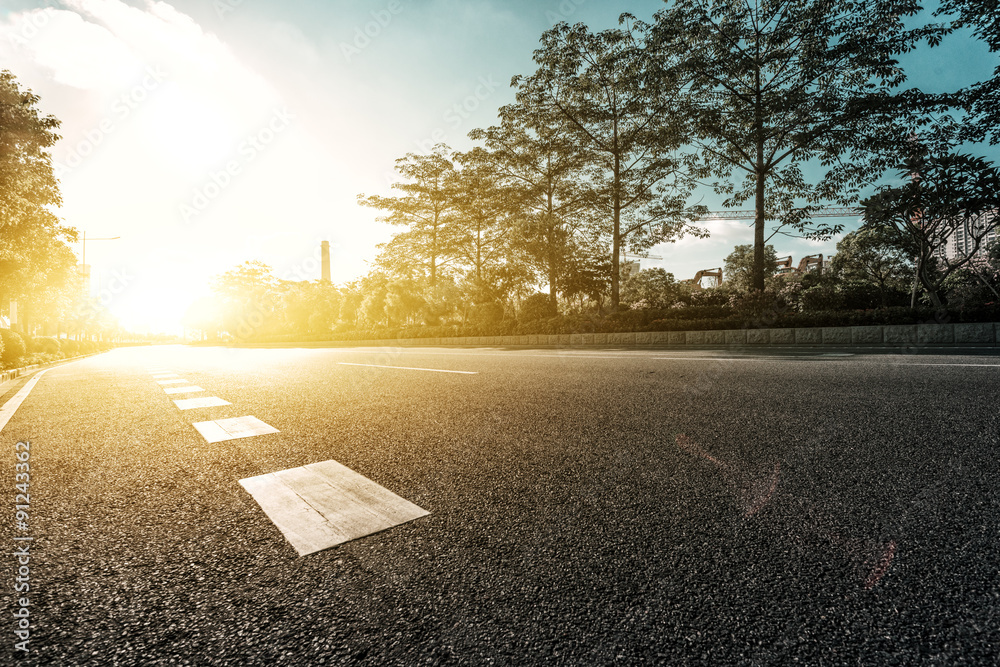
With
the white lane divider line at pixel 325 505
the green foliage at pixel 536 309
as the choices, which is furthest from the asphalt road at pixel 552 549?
the green foliage at pixel 536 309

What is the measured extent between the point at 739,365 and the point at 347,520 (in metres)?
5.37

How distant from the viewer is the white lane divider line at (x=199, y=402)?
385cm

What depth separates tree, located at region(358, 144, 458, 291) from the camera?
26688mm

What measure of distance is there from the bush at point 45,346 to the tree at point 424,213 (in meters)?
15.8

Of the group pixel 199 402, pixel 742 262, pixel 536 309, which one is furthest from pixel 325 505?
pixel 742 262

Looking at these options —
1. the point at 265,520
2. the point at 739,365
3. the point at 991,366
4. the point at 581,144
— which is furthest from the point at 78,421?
the point at 581,144

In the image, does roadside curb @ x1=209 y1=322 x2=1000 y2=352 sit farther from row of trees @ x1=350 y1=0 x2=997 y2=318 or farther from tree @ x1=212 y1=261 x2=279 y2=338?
tree @ x1=212 y1=261 x2=279 y2=338

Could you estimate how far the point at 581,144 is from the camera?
61.0 feet

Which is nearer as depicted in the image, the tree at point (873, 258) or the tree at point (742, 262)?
the tree at point (873, 258)

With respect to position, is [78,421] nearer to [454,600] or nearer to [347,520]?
[347,520]

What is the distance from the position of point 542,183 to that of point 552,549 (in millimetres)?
20703

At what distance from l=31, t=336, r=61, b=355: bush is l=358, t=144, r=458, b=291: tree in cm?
1577

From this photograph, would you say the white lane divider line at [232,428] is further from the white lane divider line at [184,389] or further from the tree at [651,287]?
the tree at [651,287]

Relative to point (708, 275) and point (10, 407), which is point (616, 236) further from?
point (708, 275)
